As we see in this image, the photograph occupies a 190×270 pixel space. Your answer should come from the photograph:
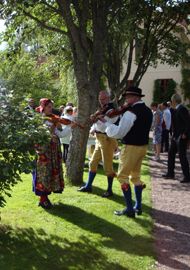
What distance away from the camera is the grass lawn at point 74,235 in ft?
11.2

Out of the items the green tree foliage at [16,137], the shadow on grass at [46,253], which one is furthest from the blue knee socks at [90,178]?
the green tree foliage at [16,137]

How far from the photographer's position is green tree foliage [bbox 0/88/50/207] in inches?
128

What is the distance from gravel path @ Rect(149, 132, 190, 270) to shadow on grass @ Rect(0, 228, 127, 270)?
0.75 meters

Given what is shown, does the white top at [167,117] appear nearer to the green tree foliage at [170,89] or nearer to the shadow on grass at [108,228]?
the shadow on grass at [108,228]

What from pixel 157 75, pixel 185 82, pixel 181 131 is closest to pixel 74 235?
pixel 181 131

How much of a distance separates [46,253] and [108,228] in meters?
1.20

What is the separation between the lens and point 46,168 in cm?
503

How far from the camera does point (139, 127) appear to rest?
4551 mm

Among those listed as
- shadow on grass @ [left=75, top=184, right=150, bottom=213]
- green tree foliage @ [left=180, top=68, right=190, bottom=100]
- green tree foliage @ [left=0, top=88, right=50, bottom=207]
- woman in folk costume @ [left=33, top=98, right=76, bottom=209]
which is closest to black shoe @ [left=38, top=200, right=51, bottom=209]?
woman in folk costume @ [left=33, top=98, right=76, bottom=209]

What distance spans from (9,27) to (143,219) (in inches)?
245

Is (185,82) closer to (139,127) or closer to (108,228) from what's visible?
(139,127)

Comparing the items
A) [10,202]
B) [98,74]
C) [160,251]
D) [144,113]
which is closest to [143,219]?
[160,251]

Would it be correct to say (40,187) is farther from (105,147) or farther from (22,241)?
(105,147)

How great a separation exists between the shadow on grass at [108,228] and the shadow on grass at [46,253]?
334 mm
